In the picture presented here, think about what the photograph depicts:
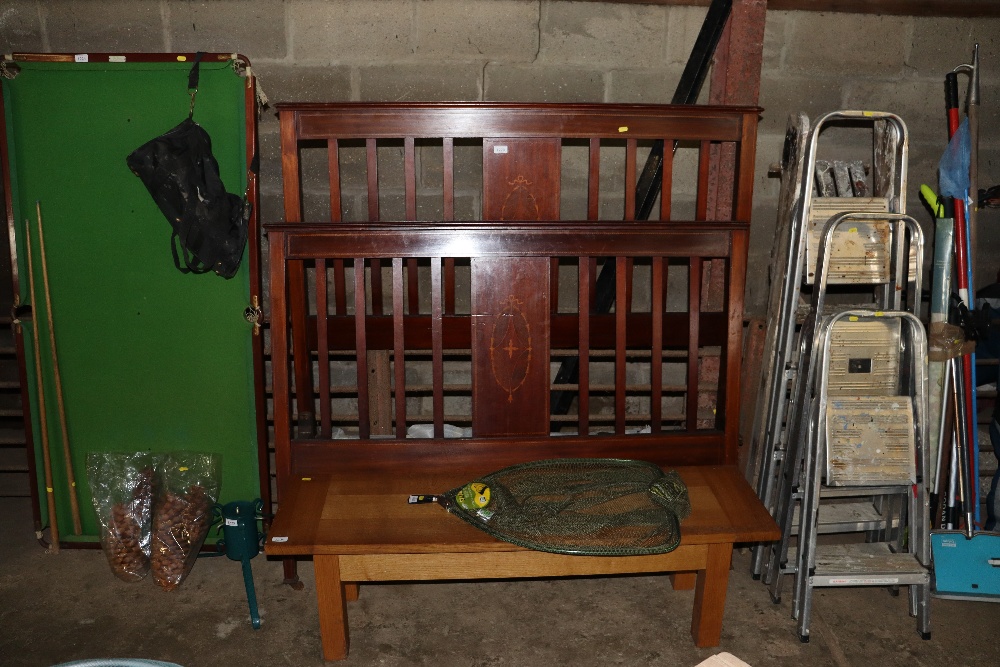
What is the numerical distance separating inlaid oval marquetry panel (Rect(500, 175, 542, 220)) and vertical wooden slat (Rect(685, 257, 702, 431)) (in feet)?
1.73

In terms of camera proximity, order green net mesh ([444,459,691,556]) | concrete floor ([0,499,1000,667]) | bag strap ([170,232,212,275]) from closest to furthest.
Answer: green net mesh ([444,459,691,556])
concrete floor ([0,499,1000,667])
bag strap ([170,232,212,275])

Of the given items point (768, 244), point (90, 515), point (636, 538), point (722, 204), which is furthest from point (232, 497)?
point (768, 244)

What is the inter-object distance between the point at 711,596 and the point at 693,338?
784 mm

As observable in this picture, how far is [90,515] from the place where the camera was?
2631 millimetres

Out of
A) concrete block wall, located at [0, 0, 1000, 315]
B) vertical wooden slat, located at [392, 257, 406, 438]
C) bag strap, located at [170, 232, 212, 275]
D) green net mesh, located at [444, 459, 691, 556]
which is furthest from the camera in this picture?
concrete block wall, located at [0, 0, 1000, 315]

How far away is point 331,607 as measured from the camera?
2018mm

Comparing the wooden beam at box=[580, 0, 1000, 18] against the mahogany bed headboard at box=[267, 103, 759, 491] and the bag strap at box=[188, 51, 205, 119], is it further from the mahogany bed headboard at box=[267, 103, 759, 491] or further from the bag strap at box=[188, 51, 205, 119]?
the bag strap at box=[188, 51, 205, 119]

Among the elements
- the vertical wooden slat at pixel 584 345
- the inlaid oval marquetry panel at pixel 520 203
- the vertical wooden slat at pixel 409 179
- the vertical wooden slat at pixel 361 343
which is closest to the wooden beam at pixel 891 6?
the inlaid oval marquetry panel at pixel 520 203

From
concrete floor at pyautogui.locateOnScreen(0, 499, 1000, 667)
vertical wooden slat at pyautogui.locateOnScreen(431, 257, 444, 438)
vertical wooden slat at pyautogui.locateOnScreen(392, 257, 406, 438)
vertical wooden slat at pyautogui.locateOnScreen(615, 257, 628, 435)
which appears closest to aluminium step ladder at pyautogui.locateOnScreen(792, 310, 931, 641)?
concrete floor at pyautogui.locateOnScreen(0, 499, 1000, 667)

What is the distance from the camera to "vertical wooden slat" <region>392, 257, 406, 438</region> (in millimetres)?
2238

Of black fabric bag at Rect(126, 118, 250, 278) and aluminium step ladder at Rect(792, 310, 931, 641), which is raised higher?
black fabric bag at Rect(126, 118, 250, 278)

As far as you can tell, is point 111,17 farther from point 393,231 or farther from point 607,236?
point 607,236

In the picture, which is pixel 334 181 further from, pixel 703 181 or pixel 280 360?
pixel 703 181

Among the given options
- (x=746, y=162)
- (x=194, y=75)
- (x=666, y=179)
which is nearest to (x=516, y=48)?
(x=666, y=179)
